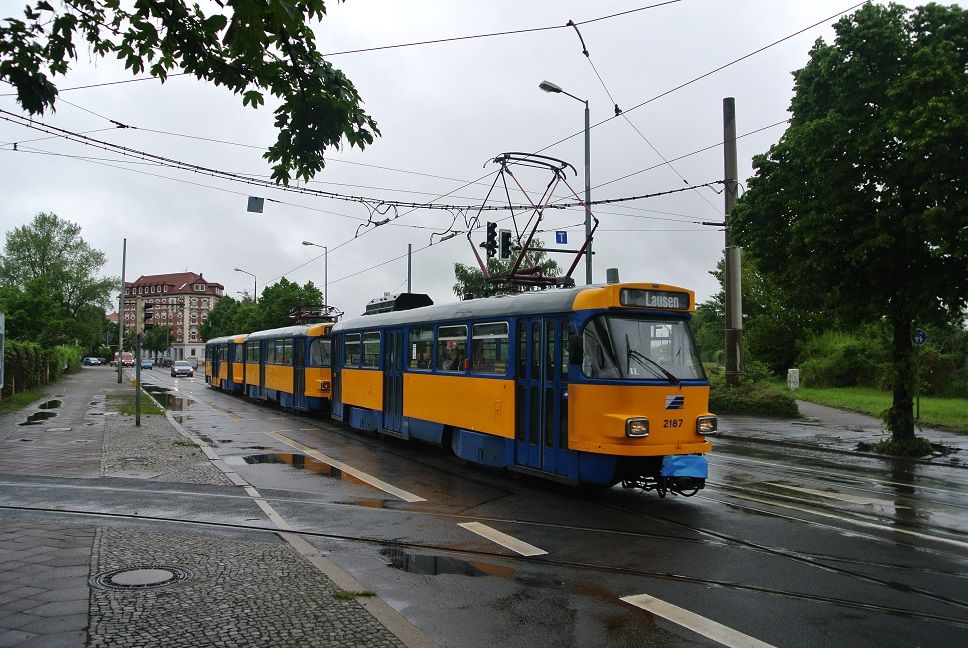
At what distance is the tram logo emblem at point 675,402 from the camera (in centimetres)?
934

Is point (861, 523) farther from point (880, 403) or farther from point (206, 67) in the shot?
point (880, 403)

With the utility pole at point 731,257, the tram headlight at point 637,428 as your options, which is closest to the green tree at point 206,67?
the tram headlight at point 637,428

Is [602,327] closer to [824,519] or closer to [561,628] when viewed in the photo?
[824,519]

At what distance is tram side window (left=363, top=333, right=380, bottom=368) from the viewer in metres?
16.7

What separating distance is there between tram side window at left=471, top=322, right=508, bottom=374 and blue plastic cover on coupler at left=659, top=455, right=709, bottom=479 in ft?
9.49

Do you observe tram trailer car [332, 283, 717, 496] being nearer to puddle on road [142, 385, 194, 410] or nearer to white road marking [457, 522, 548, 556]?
white road marking [457, 522, 548, 556]

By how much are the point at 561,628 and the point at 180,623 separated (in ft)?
8.43

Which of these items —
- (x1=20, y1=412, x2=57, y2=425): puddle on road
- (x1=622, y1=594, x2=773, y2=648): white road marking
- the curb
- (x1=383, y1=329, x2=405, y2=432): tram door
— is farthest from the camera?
(x1=20, y1=412, x2=57, y2=425): puddle on road

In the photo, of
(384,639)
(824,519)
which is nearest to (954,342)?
(824,519)

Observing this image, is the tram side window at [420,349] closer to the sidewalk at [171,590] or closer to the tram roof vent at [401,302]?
the tram roof vent at [401,302]

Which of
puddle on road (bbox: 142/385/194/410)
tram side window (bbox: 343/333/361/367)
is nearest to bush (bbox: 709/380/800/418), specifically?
tram side window (bbox: 343/333/361/367)

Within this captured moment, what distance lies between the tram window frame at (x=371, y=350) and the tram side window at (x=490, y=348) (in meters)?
4.90

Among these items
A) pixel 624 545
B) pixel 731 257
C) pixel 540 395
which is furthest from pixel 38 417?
pixel 731 257

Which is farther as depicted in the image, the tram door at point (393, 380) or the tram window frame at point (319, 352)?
the tram window frame at point (319, 352)
